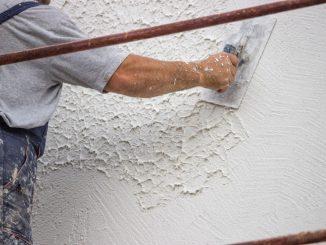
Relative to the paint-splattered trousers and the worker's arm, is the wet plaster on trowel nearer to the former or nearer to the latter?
the worker's arm

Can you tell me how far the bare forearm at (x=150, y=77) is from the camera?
5.56 ft

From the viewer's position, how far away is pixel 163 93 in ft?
5.73

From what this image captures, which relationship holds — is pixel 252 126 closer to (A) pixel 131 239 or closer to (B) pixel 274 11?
(A) pixel 131 239

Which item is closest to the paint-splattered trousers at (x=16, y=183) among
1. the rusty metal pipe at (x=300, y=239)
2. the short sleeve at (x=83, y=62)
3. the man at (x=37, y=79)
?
the man at (x=37, y=79)

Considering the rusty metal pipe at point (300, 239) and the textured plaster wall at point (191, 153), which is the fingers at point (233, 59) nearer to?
the textured plaster wall at point (191, 153)

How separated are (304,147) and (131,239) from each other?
503 mm

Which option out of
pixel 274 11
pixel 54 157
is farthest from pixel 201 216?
pixel 274 11

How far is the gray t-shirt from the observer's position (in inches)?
65.8

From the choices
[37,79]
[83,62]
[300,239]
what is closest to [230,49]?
[83,62]

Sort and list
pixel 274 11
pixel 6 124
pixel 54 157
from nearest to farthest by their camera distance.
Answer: pixel 274 11
pixel 6 124
pixel 54 157

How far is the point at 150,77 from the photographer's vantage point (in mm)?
1711

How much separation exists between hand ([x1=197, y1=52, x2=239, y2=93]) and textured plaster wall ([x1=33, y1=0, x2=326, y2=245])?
7cm

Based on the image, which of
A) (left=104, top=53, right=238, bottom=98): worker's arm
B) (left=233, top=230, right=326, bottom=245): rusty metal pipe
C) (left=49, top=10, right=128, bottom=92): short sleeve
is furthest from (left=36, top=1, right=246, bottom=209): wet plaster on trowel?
(left=233, top=230, right=326, bottom=245): rusty metal pipe

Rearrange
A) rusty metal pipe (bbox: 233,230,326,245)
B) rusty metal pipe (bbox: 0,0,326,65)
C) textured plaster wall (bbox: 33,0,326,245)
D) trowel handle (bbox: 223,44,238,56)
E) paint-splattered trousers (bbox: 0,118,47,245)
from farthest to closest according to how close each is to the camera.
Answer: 1. trowel handle (bbox: 223,44,238,56)
2. textured plaster wall (bbox: 33,0,326,245)
3. paint-splattered trousers (bbox: 0,118,47,245)
4. rusty metal pipe (bbox: 0,0,326,65)
5. rusty metal pipe (bbox: 233,230,326,245)
